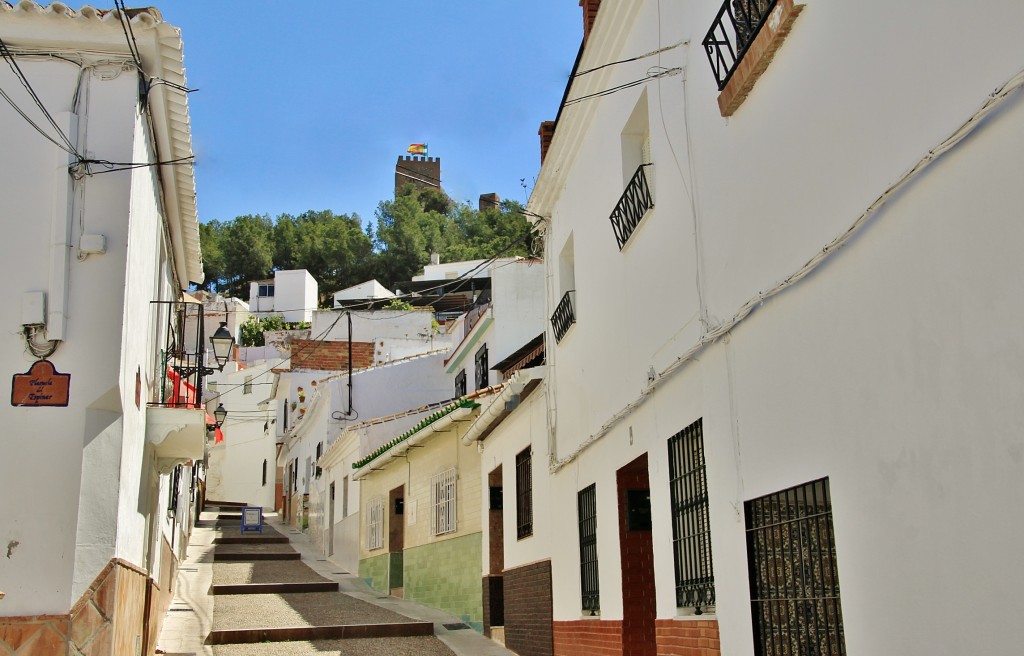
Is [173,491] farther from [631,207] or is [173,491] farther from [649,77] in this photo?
[649,77]

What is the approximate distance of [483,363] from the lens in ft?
76.5

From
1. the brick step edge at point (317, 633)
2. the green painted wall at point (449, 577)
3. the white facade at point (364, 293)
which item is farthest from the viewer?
the white facade at point (364, 293)

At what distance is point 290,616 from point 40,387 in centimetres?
892

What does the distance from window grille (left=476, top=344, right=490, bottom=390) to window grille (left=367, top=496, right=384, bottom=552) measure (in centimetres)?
345

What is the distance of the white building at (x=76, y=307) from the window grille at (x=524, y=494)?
16.3 ft

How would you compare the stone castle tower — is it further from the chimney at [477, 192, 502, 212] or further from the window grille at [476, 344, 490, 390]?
the window grille at [476, 344, 490, 390]

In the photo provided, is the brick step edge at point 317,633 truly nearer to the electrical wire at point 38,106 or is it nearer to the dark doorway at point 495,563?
the dark doorway at point 495,563

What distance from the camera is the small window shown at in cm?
2189

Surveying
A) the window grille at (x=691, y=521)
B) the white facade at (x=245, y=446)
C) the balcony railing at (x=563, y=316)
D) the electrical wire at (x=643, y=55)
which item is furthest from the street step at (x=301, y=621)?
the white facade at (x=245, y=446)

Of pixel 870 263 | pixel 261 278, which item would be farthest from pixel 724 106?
pixel 261 278

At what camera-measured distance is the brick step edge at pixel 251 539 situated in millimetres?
28000

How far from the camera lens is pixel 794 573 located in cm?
565

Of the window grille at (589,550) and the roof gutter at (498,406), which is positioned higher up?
the roof gutter at (498,406)

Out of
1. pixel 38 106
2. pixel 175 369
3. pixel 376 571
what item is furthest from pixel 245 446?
pixel 38 106
